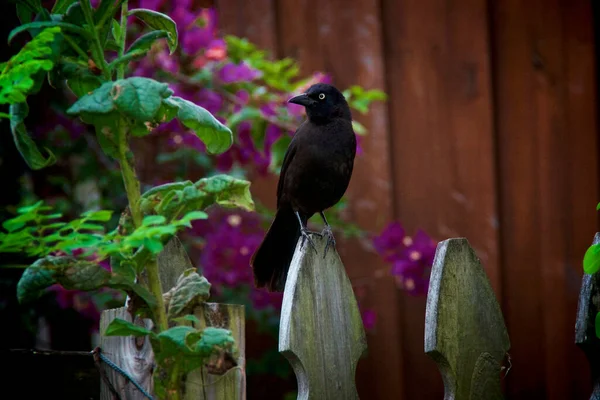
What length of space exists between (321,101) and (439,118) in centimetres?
87

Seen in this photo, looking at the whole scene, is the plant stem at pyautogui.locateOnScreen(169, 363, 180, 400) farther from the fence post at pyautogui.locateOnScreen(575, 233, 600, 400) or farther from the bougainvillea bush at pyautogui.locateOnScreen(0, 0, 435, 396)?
the bougainvillea bush at pyautogui.locateOnScreen(0, 0, 435, 396)

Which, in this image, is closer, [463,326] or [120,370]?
[120,370]

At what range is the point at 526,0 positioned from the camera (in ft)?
12.4

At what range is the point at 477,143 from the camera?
3.74 metres

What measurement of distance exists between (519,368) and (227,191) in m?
2.52

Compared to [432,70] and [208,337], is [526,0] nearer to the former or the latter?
[432,70]

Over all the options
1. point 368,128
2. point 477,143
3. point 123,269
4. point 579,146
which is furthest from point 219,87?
point 123,269

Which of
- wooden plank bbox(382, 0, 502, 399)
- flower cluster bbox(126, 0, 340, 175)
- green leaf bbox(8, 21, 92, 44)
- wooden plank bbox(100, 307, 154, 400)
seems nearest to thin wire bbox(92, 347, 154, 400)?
wooden plank bbox(100, 307, 154, 400)

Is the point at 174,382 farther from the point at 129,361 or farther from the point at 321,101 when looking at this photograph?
the point at 321,101

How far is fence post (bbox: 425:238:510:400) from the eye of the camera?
1.95 meters

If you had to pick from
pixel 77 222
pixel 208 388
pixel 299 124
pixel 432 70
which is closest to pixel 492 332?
pixel 208 388

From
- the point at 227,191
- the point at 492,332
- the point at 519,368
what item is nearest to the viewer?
the point at 227,191

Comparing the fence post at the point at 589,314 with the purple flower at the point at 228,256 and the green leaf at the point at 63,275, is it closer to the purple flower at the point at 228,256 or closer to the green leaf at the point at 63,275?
the green leaf at the point at 63,275

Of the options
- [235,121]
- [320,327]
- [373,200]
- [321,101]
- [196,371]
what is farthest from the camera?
[373,200]
